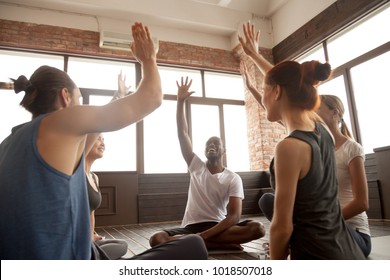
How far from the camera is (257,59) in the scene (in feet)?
4.14

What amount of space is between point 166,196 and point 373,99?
2.92m

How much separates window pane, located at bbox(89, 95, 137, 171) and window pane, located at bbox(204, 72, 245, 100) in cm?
158

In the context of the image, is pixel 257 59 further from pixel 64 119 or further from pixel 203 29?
pixel 203 29

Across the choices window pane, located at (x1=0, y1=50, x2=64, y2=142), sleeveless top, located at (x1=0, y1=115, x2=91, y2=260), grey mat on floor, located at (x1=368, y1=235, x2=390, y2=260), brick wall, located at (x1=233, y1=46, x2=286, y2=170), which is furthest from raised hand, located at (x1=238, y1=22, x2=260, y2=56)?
brick wall, located at (x1=233, y1=46, x2=286, y2=170)

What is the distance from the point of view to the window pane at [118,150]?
14.3 feet

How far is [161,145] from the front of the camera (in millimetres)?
4781

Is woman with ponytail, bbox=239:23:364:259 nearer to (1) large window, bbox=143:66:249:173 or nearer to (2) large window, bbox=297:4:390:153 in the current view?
(2) large window, bbox=297:4:390:153

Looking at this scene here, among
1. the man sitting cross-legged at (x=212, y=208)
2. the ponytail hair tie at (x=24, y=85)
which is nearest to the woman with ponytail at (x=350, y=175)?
the man sitting cross-legged at (x=212, y=208)

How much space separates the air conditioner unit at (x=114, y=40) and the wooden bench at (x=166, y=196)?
1961 mm

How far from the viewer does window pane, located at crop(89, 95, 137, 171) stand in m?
4.35

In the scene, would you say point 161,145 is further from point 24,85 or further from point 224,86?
point 24,85

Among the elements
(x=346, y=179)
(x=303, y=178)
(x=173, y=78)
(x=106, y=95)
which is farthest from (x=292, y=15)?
(x=303, y=178)
